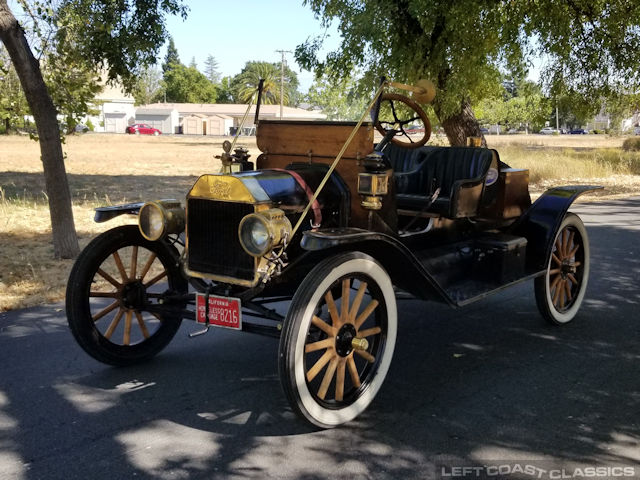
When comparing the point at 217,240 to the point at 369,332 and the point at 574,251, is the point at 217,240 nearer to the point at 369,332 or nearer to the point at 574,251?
the point at 369,332

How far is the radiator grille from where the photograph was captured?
12.7 feet

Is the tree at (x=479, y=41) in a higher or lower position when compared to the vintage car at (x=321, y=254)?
higher

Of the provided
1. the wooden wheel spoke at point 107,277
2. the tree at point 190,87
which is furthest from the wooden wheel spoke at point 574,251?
the tree at point 190,87

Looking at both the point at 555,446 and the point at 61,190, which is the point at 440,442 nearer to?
the point at 555,446

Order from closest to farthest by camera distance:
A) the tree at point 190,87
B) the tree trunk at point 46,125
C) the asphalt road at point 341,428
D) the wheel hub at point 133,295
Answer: the asphalt road at point 341,428 < the wheel hub at point 133,295 < the tree trunk at point 46,125 < the tree at point 190,87

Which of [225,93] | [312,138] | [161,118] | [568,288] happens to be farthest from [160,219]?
[225,93]

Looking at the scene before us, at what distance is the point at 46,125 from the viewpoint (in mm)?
7379

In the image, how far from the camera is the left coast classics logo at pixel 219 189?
3854mm

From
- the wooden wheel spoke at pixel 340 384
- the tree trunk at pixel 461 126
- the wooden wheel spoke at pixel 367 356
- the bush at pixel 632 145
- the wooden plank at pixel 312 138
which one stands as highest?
the bush at pixel 632 145

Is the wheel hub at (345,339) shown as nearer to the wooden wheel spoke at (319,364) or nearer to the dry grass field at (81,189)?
the wooden wheel spoke at (319,364)

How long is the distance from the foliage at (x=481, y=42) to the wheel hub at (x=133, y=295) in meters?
7.80

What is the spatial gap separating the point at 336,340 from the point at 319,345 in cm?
16

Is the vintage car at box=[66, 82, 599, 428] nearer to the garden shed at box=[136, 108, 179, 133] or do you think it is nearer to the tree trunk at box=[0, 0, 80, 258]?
the tree trunk at box=[0, 0, 80, 258]

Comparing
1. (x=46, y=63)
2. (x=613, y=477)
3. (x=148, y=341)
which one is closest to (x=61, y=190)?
(x=46, y=63)
